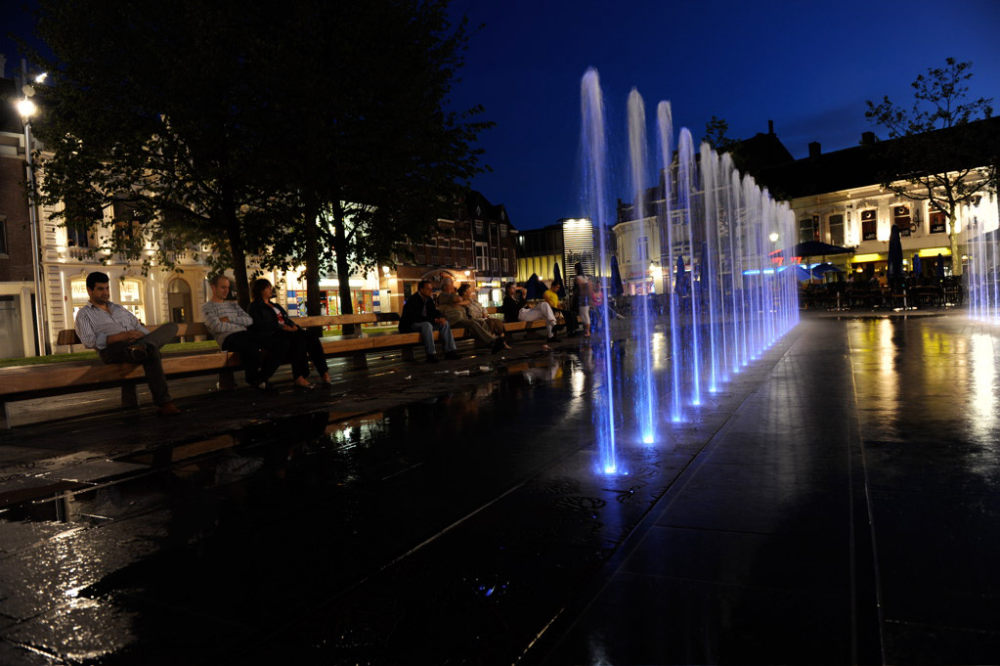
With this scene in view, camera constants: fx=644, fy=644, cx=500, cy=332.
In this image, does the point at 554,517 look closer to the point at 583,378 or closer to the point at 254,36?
the point at 583,378

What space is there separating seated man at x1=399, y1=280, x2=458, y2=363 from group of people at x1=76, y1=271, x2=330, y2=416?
2.26 m

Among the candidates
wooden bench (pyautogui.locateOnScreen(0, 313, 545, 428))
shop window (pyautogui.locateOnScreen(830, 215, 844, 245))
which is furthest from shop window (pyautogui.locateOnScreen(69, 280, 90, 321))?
shop window (pyautogui.locateOnScreen(830, 215, 844, 245))

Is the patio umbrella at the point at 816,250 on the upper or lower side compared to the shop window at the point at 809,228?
lower

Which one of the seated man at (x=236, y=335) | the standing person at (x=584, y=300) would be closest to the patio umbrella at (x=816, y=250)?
the standing person at (x=584, y=300)

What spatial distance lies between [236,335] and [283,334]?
1.74 ft

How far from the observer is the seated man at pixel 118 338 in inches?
248

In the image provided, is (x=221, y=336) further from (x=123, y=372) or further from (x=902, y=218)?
(x=902, y=218)

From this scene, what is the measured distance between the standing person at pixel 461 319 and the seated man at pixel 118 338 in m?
5.79

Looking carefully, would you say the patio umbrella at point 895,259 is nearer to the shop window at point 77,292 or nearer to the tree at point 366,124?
the tree at point 366,124

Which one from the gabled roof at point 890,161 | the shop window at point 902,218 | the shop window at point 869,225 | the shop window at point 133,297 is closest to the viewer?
the gabled roof at point 890,161

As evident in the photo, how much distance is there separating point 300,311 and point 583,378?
33286mm

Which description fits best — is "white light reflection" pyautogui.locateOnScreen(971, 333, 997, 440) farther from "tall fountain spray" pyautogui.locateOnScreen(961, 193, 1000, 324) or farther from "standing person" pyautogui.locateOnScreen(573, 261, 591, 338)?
"tall fountain spray" pyautogui.locateOnScreen(961, 193, 1000, 324)

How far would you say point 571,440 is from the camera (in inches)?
180

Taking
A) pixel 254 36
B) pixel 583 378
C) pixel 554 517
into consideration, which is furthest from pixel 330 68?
pixel 554 517
